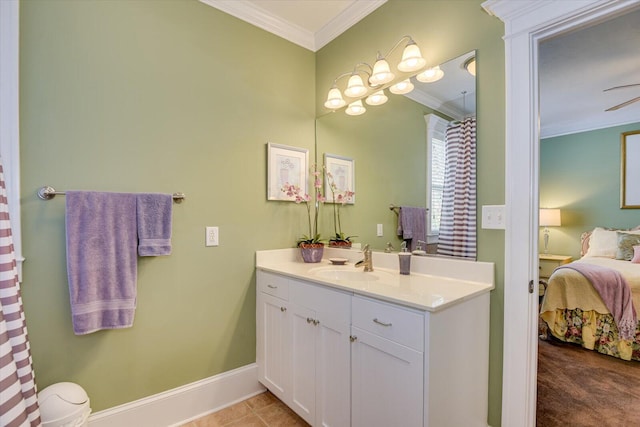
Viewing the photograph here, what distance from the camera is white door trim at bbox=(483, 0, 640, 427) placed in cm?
133

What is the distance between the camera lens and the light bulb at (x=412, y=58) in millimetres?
1634

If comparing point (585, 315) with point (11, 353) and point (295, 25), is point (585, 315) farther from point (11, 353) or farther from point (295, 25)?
point (11, 353)

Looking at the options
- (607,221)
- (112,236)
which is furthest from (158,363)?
(607,221)

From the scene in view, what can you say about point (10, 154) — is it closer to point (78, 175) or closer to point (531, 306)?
point (78, 175)

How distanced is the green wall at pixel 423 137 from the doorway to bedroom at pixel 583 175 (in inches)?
13.1

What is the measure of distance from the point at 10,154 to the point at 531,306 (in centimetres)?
237

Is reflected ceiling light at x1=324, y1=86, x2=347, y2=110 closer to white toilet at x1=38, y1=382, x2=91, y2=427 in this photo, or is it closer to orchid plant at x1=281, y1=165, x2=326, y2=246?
orchid plant at x1=281, y1=165, x2=326, y2=246

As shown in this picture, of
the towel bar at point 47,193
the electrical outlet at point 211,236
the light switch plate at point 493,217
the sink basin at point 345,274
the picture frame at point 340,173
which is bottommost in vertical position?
the sink basin at point 345,274

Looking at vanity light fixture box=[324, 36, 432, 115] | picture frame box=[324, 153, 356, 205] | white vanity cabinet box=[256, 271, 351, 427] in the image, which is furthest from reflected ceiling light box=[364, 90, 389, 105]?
white vanity cabinet box=[256, 271, 351, 427]

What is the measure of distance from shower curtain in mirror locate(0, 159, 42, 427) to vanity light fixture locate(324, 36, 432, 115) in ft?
5.96

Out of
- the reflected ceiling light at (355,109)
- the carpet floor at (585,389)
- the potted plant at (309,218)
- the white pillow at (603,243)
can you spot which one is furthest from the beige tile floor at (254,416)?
the white pillow at (603,243)

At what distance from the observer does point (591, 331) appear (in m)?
2.56

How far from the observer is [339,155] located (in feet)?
7.60

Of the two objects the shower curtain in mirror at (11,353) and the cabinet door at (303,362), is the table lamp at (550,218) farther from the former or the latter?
the shower curtain in mirror at (11,353)
